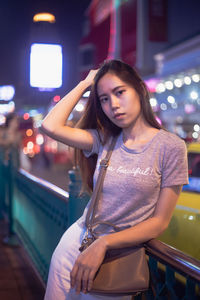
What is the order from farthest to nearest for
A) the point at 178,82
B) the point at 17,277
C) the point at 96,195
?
the point at 178,82
the point at 17,277
the point at 96,195

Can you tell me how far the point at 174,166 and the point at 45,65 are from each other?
9.39 meters

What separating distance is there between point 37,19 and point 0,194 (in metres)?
4.04

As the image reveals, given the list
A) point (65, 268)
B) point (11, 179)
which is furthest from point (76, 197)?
point (11, 179)

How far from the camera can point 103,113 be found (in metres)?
2.42

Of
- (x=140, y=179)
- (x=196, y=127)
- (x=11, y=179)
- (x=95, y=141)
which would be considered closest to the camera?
(x=140, y=179)

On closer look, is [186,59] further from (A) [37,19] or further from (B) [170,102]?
(A) [37,19]

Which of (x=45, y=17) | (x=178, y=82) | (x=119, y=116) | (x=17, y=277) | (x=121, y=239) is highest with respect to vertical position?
(x=45, y=17)

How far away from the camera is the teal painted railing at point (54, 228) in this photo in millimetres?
1818

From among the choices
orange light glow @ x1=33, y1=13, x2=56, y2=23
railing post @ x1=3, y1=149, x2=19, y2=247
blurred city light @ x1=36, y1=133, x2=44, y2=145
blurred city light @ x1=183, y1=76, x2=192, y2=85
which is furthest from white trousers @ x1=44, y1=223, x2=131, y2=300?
blurred city light @ x1=36, y1=133, x2=44, y2=145

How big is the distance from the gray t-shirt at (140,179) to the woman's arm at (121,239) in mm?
60

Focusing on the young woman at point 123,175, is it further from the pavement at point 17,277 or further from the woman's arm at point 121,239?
the pavement at point 17,277

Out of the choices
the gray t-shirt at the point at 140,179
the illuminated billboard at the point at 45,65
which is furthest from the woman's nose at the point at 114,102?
the illuminated billboard at the point at 45,65

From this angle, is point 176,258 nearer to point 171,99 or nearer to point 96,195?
point 96,195

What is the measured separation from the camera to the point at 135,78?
7.15ft
